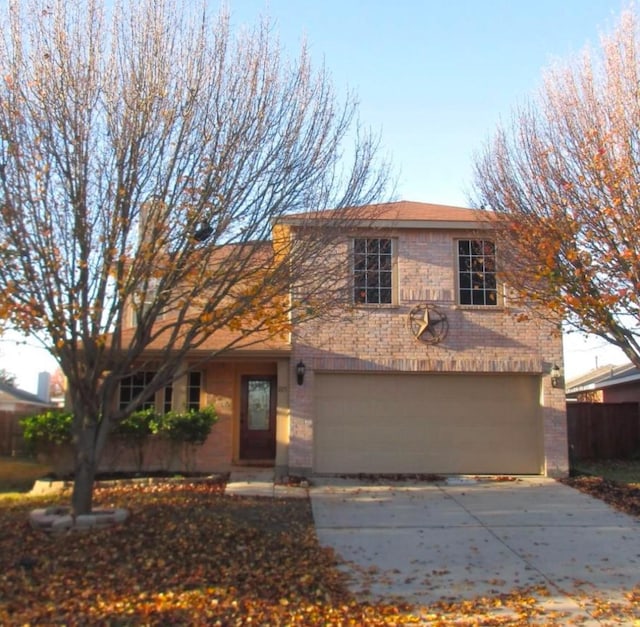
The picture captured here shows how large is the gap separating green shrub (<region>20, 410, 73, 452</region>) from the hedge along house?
2019mm

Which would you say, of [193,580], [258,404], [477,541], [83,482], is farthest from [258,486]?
[193,580]

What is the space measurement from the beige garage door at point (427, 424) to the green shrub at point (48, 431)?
185 inches

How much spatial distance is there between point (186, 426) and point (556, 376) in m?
7.29

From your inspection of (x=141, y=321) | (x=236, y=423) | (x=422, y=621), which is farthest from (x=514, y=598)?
(x=236, y=423)

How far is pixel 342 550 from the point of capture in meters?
8.09

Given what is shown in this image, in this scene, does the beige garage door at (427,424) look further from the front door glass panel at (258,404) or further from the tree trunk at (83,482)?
the tree trunk at (83,482)

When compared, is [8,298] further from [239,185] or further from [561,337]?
[561,337]

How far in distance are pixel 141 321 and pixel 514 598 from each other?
16.7 feet

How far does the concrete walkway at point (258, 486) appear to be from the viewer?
11336 mm

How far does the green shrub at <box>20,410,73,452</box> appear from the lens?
12617 millimetres

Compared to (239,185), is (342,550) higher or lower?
lower

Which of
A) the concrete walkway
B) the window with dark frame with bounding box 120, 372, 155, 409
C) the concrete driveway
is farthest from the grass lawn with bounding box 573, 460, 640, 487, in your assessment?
the window with dark frame with bounding box 120, 372, 155, 409

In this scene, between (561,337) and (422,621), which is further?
(561,337)

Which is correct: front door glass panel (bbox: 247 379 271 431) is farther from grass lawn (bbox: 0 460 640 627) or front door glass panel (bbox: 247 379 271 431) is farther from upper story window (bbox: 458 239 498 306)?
grass lawn (bbox: 0 460 640 627)
